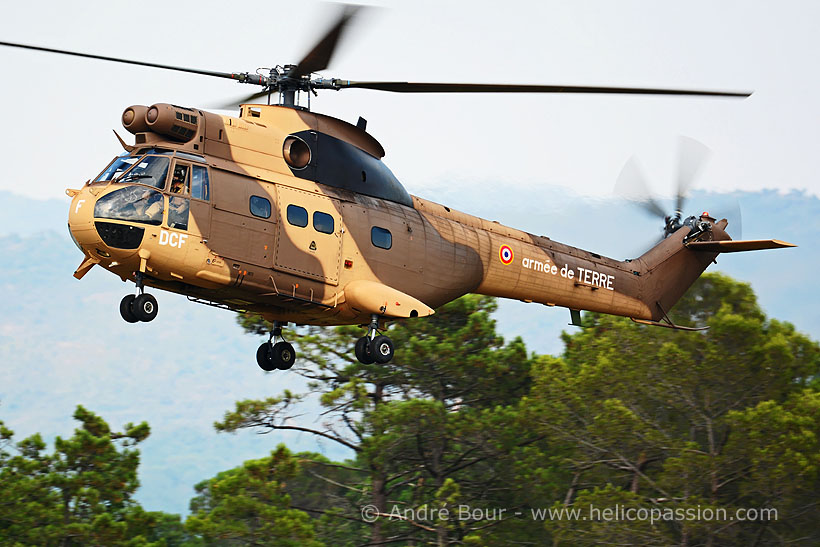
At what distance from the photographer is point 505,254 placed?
62.6 ft

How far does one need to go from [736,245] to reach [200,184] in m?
10.9

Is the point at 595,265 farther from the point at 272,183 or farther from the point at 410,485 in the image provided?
the point at 410,485

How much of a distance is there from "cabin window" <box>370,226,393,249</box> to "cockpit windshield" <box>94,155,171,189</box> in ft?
11.6

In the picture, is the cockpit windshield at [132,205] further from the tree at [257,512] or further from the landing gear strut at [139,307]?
the tree at [257,512]

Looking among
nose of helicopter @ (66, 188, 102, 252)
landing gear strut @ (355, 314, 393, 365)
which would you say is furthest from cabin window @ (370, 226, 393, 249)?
nose of helicopter @ (66, 188, 102, 252)

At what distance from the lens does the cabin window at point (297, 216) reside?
51.4 ft

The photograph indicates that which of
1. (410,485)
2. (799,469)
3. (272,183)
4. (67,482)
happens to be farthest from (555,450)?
(272,183)

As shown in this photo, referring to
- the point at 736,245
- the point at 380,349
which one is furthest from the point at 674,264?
the point at 380,349

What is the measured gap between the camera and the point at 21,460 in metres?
30.2

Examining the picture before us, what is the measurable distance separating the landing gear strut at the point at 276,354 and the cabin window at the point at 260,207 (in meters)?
2.65

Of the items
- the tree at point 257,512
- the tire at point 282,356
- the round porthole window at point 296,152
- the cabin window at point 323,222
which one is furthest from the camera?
the tree at point 257,512

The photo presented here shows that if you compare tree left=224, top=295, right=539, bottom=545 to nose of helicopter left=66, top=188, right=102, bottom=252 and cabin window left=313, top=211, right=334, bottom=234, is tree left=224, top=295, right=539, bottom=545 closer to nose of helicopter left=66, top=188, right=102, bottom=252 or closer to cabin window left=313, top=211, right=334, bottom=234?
cabin window left=313, top=211, right=334, bottom=234

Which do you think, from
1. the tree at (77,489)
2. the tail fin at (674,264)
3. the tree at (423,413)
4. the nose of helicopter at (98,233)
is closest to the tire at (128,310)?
the nose of helicopter at (98,233)

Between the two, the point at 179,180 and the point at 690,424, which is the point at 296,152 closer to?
the point at 179,180
